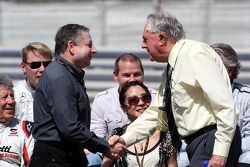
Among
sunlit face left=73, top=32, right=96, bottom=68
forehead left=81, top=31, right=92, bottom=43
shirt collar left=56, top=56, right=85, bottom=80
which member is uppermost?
forehead left=81, top=31, right=92, bottom=43

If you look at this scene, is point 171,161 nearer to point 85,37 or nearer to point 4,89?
point 85,37

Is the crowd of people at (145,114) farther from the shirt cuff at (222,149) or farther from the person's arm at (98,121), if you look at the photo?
the person's arm at (98,121)

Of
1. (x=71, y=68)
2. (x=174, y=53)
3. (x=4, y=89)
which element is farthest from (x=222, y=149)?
(x=4, y=89)

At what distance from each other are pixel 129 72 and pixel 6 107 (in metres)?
1.31

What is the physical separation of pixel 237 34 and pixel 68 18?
9.97ft

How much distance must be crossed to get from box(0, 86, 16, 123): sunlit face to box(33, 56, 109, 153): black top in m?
1.01

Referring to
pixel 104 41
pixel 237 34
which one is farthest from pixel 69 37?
pixel 237 34

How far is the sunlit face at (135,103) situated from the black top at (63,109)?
3.33 feet

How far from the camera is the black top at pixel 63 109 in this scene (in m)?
5.74

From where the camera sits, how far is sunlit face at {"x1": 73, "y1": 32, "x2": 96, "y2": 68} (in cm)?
592

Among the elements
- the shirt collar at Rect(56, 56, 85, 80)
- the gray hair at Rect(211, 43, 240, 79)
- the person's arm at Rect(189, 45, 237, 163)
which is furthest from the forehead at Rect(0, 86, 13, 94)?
the person's arm at Rect(189, 45, 237, 163)

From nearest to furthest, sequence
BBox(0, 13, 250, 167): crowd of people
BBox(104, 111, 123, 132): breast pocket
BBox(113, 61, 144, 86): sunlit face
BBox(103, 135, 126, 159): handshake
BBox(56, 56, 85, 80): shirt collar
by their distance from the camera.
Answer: BBox(0, 13, 250, 167): crowd of people
BBox(56, 56, 85, 80): shirt collar
BBox(103, 135, 126, 159): handshake
BBox(104, 111, 123, 132): breast pocket
BBox(113, 61, 144, 86): sunlit face

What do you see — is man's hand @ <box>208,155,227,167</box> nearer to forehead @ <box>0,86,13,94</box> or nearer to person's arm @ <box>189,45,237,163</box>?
person's arm @ <box>189,45,237,163</box>

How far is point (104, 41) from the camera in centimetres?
1251
